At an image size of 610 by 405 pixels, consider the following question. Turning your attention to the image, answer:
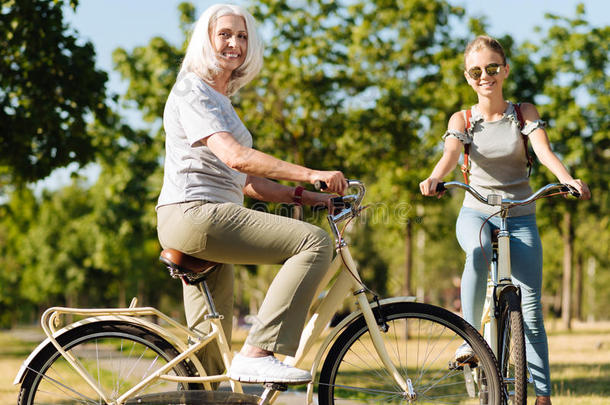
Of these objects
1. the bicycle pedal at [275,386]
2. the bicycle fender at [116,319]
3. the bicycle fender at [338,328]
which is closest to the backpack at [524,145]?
the bicycle fender at [338,328]

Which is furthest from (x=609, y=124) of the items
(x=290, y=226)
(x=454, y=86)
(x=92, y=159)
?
(x=290, y=226)

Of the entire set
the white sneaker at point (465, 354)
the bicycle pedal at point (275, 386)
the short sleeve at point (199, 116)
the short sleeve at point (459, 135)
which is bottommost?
the bicycle pedal at point (275, 386)

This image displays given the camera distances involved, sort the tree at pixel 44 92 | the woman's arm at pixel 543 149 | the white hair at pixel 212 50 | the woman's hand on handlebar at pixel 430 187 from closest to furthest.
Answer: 1. the white hair at pixel 212 50
2. the woman's hand on handlebar at pixel 430 187
3. the woman's arm at pixel 543 149
4. the tree at pixel 44 92

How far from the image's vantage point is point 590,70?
59.6 feet

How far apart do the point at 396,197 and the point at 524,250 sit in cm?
1231

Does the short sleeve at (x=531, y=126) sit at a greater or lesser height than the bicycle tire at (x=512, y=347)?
greater

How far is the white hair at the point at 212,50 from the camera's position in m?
3.55

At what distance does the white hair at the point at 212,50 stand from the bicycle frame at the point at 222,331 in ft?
2.81

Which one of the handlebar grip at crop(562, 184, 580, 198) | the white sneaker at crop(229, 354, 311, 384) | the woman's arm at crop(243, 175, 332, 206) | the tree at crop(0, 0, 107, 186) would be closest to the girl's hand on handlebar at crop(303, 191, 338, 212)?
the woman's arm at crop(243, 175, 332, 206)

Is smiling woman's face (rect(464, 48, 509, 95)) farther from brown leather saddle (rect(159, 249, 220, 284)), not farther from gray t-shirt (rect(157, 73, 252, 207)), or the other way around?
brown leather saddle (rect(159, 249, 220, 284))

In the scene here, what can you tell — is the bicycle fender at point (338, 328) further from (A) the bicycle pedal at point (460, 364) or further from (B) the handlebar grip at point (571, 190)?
(B) the handlebar grip at point (571, 190)

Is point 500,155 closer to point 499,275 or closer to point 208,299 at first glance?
point 499,275

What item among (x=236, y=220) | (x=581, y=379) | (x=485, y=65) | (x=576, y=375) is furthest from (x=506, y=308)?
(x=576, y=375)

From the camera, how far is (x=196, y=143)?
3.36 metres
